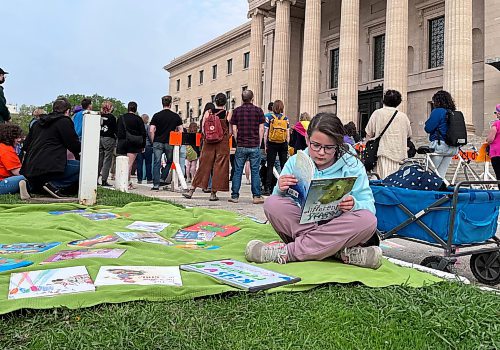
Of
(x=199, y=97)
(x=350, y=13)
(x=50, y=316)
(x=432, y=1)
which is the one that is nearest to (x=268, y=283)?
(x=50, y=316)

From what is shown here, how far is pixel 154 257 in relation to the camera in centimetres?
328

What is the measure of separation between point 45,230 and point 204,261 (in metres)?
1.84

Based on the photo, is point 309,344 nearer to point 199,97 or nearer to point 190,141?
point 190,141

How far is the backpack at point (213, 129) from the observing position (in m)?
8.23

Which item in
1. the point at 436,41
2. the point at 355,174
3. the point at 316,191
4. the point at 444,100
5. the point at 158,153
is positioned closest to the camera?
the point at 316,191

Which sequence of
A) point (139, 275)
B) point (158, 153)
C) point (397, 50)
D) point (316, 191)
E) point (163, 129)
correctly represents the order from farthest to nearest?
1. point (397, 50)
2. point (158, 153)
3. point (163, 129)
4. point (316, 191)
5. point (139, 275)

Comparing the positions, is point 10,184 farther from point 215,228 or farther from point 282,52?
point 282,52

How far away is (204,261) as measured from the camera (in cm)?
326

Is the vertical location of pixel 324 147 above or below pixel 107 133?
below

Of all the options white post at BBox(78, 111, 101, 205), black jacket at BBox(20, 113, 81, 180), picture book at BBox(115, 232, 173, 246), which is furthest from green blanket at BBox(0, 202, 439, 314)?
black jacket at BBox(20, 113, 81, 180)

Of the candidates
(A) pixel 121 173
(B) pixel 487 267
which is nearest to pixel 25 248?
(B) pixel 487 267

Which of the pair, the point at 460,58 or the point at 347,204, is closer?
the point at 347,204

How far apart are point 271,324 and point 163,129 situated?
28.4 ft

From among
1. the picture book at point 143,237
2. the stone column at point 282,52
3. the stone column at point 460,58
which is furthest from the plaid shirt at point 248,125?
the stone column at point 282,52
